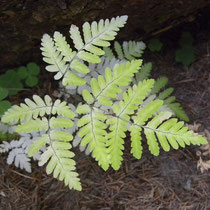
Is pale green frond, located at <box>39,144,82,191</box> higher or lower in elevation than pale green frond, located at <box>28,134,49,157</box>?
lower

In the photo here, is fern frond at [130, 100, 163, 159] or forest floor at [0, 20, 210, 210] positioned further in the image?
forest floor at [0, 20, 210, 210]

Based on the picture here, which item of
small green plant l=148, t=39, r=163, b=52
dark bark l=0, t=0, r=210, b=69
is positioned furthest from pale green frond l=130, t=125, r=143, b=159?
small green plant l=148, t=39, r=163, b=52

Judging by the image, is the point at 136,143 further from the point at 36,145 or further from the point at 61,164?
the point at 36,145

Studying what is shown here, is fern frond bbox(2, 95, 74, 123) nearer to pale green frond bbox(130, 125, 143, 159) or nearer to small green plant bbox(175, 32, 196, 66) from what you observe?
pale green frond bbox(130, 125, 143, 159)

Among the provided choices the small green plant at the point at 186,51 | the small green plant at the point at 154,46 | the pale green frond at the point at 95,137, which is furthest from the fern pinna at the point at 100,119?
the small green plant at the point at 186,51

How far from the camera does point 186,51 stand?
3.36 m

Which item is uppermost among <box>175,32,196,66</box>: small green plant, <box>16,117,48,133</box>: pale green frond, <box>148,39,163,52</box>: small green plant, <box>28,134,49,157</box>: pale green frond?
<box>16,117,48,133</box>: pale green frond

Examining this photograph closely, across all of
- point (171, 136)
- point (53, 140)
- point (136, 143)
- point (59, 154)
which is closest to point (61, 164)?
point (59, 154)

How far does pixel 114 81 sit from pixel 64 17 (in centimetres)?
85

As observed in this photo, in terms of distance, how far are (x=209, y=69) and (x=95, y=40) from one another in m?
1.70

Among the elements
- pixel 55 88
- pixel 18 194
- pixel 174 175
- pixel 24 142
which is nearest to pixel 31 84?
pixel 55 88

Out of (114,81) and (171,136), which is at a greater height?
(114,81)

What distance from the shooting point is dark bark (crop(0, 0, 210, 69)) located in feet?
8.08

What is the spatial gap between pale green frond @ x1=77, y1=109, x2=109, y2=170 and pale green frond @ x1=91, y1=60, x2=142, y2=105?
5.0 inches
